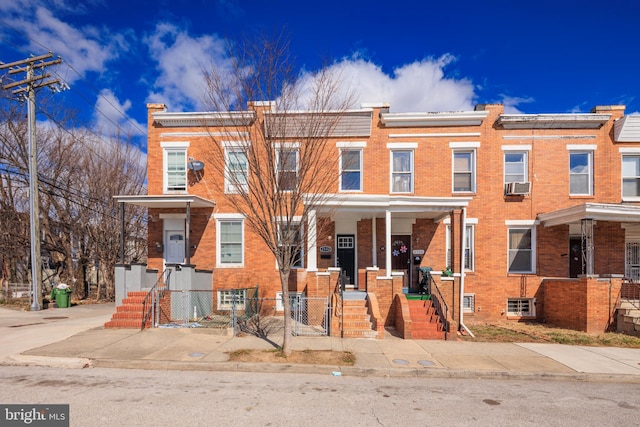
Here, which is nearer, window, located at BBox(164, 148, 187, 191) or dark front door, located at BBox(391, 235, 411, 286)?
dark front door, located at BBox(391, 235, 411, 286)

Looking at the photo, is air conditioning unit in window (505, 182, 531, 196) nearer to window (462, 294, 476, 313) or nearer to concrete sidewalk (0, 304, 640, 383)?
window (462, 294, 476, 313)

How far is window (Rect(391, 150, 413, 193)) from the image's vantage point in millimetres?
13648

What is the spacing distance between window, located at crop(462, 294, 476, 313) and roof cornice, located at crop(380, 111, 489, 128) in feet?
21.4

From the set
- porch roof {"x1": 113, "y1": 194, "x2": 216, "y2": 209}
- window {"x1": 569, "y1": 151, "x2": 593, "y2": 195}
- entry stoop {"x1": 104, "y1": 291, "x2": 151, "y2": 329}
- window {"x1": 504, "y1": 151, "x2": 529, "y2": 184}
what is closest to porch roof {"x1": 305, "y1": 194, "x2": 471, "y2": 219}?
window {"x1": 504, "y1": 151, "x2": 529, "y2": 184}

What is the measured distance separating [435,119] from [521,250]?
6020 mm

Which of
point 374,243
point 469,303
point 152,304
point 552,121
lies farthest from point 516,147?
point 152,304

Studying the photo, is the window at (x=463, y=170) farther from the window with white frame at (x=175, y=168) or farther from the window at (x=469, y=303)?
the window with white frame at (x=175, y=168)

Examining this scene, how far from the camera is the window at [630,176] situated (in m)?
13.5

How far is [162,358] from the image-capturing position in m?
7.78

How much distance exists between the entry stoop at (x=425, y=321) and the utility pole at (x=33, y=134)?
609 inches

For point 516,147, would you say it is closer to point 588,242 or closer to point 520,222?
point 520,222

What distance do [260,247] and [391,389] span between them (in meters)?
8.33

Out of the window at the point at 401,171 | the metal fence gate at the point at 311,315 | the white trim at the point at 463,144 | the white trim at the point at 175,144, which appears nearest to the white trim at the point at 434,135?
the white trim at the point at 463,144

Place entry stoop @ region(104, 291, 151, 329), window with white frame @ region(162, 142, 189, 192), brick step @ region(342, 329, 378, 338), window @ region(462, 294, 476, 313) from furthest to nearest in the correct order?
1. window with white frame @ region(162, 142, 189, 192)
2. window @ region(462, 294, 476, 313)
3. entry stoop @ region(104, 291, 151, 329)
4. brick step @ region(342, 329, 378, 338)
